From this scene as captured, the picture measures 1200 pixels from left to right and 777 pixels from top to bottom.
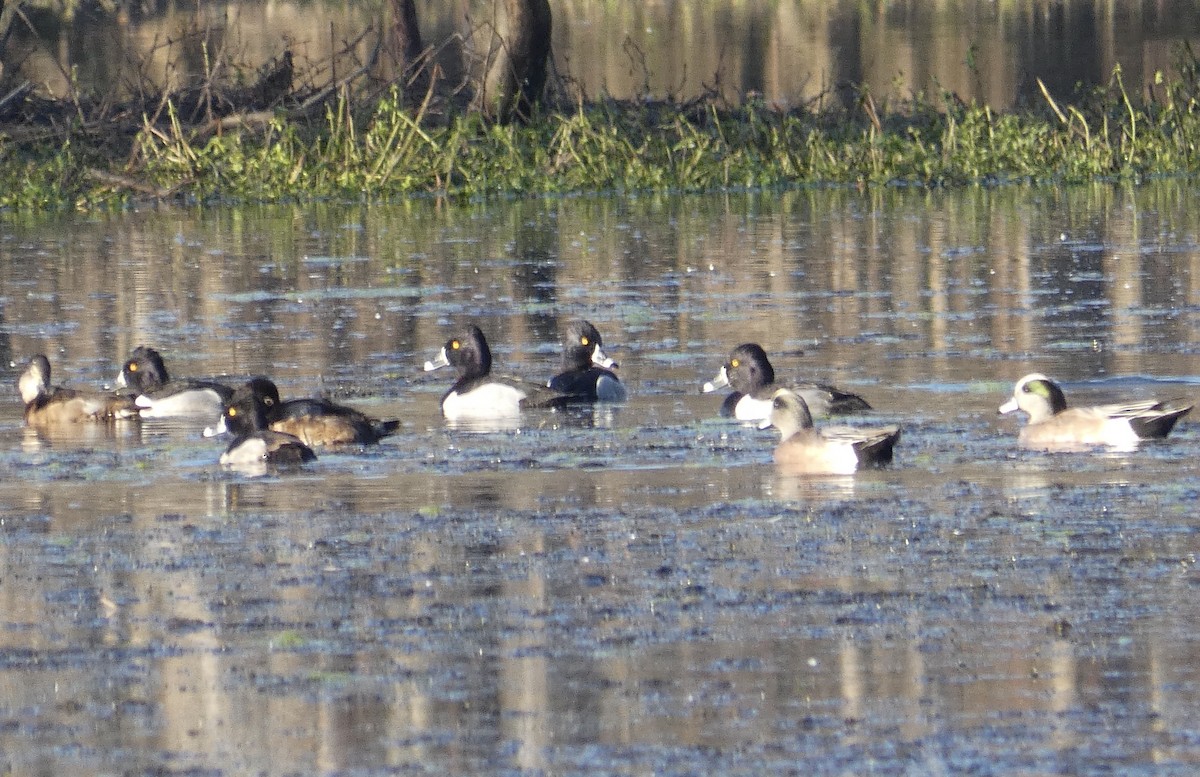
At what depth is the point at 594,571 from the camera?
8.81m

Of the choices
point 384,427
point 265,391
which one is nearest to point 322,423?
point 384,427

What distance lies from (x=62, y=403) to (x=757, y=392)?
3744 millimetres

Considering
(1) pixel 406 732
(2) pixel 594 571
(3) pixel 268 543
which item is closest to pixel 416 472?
(3) pixel 268 543

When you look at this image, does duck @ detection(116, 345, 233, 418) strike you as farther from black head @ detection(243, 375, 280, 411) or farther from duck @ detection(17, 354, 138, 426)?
black head @ detection(243, 375, 280, 411)

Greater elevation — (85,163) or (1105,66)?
(1105,66)

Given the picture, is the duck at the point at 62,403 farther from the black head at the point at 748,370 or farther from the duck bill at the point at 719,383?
the black head at the point at 748,370

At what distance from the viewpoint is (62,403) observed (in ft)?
44.6

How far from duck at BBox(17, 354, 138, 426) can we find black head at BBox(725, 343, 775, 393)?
10.7 ft

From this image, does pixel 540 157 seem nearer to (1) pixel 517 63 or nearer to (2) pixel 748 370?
(1) pixel 517 63

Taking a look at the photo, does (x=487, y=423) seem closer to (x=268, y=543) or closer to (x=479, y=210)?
(x=268, y=543)

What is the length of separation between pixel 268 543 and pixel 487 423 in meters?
3.58

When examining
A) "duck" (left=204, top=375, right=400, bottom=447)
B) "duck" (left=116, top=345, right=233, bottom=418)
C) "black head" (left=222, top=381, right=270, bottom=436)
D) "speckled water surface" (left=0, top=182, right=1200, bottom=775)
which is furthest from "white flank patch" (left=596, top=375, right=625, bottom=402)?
"black head" (left=222, top=381, right=270, bottom=436)

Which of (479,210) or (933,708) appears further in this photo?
(479,210)

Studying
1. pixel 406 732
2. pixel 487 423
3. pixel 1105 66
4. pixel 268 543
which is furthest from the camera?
pixel 1105 66
